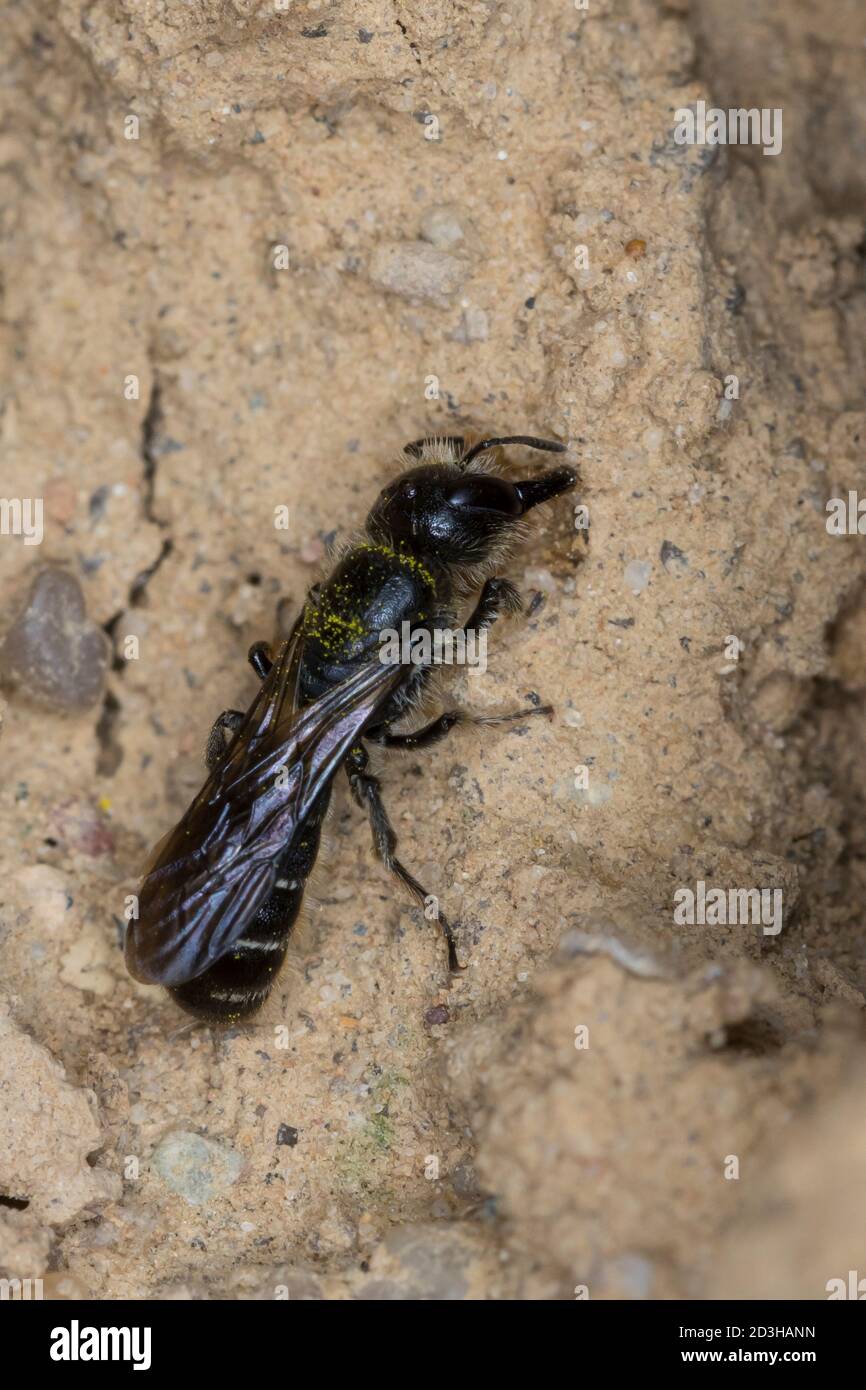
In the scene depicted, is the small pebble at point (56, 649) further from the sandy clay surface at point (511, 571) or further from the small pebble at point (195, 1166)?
the small pebble at point (195, 1166)

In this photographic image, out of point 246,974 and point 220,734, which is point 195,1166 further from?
point 220,734

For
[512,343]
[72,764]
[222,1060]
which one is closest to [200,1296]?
[222,1060]

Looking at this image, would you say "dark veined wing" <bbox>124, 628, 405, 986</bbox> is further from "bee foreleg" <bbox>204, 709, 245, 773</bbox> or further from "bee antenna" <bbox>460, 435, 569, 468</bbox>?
"bee antenna" <bbox>460, 435, 569, 468</bbox>

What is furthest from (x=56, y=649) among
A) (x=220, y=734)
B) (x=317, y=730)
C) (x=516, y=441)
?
(x=516, y=441)

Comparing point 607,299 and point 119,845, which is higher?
point 607,299

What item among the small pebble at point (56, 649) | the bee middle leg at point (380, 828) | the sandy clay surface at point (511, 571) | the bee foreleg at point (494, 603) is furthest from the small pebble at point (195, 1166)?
the bee foreleg at point (494, 603)

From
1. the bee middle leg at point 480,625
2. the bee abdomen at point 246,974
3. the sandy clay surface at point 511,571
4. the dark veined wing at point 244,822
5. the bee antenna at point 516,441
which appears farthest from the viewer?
the bee middle leg at point 480,625

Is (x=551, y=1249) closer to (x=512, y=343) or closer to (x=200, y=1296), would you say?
(x=200, y=1296)
